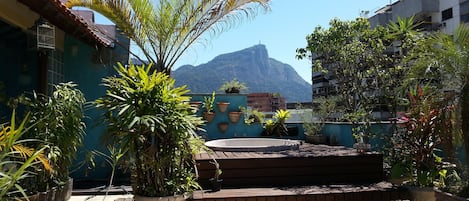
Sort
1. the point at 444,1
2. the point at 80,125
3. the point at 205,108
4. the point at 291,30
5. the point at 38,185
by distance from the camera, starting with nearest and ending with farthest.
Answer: the point at 38,185 → the point at 80,125 → the point at 205,108 → the point at 291,30 → the point at 444,1

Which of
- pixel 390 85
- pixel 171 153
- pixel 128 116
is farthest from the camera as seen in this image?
pixel 390 85

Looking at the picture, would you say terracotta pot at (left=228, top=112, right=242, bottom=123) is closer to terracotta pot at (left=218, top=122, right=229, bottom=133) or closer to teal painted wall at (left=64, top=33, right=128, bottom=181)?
terracotta pot at (left=218, top=122, right=229, bottom=133)

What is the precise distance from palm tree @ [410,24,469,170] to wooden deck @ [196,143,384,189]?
1732 mm

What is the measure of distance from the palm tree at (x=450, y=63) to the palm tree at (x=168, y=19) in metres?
3.95

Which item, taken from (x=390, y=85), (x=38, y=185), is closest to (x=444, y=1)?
(x=390, y=85)

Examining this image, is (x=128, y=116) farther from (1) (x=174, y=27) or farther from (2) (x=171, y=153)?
(1) (x=174, y=27)

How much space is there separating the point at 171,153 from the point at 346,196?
237 centimetres

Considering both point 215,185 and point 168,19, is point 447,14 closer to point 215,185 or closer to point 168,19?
point 168,19

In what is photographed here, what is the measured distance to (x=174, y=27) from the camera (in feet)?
23.9

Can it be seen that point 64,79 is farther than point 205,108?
No

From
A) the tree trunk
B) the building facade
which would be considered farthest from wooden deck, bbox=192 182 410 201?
the building facade

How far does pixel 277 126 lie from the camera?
9500 mm

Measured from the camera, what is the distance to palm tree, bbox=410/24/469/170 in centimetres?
380

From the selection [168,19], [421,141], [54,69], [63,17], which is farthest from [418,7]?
[63,17]
